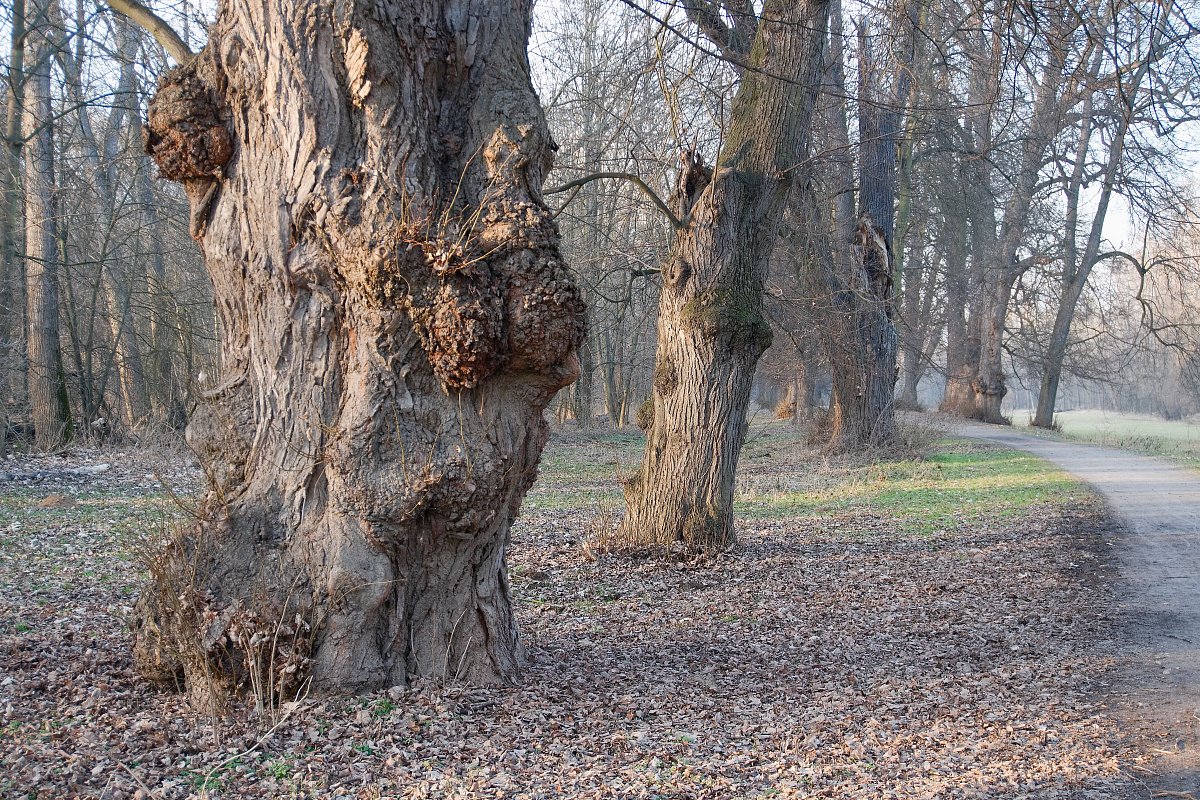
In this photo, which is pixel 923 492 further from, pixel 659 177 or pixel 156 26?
pixel 156 26

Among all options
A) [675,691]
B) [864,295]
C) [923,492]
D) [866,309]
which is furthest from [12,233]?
[923,492]

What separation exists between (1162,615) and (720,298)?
4.28m

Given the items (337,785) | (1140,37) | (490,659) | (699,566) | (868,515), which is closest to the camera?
(337,785)

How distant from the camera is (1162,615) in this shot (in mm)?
6695

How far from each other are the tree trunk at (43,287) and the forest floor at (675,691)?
17.0ft

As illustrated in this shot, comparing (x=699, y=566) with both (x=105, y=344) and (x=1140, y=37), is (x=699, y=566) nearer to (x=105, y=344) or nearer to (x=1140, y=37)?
(x=1140, y=37)

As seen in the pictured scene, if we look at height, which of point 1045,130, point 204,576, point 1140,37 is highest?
point 1045,130

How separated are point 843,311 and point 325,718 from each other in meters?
12.9

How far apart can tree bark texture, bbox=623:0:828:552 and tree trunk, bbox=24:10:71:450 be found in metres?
10.7

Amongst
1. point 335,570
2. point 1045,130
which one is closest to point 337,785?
point 335,570

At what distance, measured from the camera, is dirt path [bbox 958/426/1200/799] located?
4359mm

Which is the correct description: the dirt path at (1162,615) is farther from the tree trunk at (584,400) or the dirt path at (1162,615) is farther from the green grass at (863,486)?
the tree trunk at (584,400)

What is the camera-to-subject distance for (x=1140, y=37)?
7109 mm

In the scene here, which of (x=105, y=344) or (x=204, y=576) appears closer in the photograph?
(x=204, y=576)
